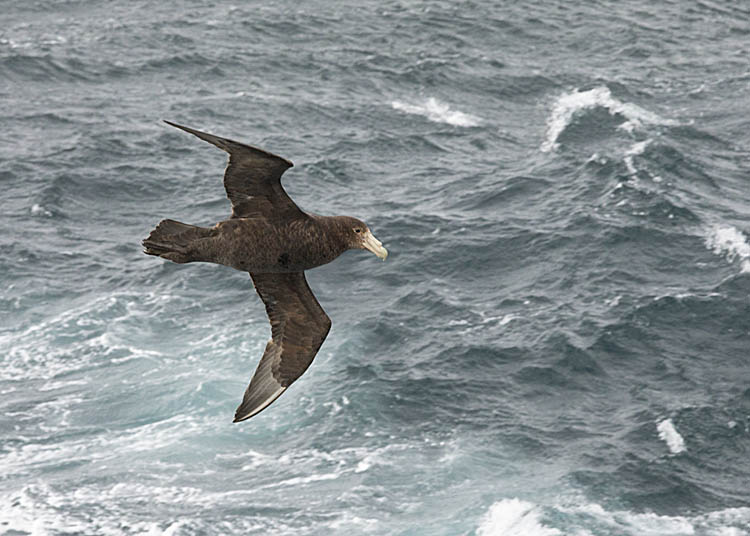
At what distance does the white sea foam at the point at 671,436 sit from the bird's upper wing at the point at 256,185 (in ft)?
78.6

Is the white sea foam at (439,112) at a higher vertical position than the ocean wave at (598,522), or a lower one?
higher

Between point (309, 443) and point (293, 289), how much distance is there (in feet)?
68.6

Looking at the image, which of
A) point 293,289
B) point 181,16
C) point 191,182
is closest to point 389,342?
point 191,182

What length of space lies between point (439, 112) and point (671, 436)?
88.2 feet

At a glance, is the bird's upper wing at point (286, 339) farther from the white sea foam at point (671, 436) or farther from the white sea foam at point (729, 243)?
the white sea foam at point (729, 243)

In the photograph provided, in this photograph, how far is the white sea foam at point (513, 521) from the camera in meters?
40.5

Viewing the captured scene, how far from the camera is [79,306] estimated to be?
50.0 metres

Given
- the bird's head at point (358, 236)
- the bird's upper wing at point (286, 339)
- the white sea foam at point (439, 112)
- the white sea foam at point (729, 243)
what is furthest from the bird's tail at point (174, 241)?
the white sea foam at point (439, 112)

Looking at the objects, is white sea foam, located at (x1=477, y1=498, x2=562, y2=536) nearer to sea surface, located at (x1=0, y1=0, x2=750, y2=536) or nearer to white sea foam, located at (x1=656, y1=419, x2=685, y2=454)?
sea surface, located at (x1=0, y1=0, x2=750, y2=536)

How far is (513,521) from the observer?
4091 cm

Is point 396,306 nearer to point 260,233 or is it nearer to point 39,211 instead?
point 39,211

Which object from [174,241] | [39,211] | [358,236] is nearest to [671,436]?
[358,236]

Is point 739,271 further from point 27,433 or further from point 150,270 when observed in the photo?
point 27,433

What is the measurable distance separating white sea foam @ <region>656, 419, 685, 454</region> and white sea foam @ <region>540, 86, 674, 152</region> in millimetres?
19554
